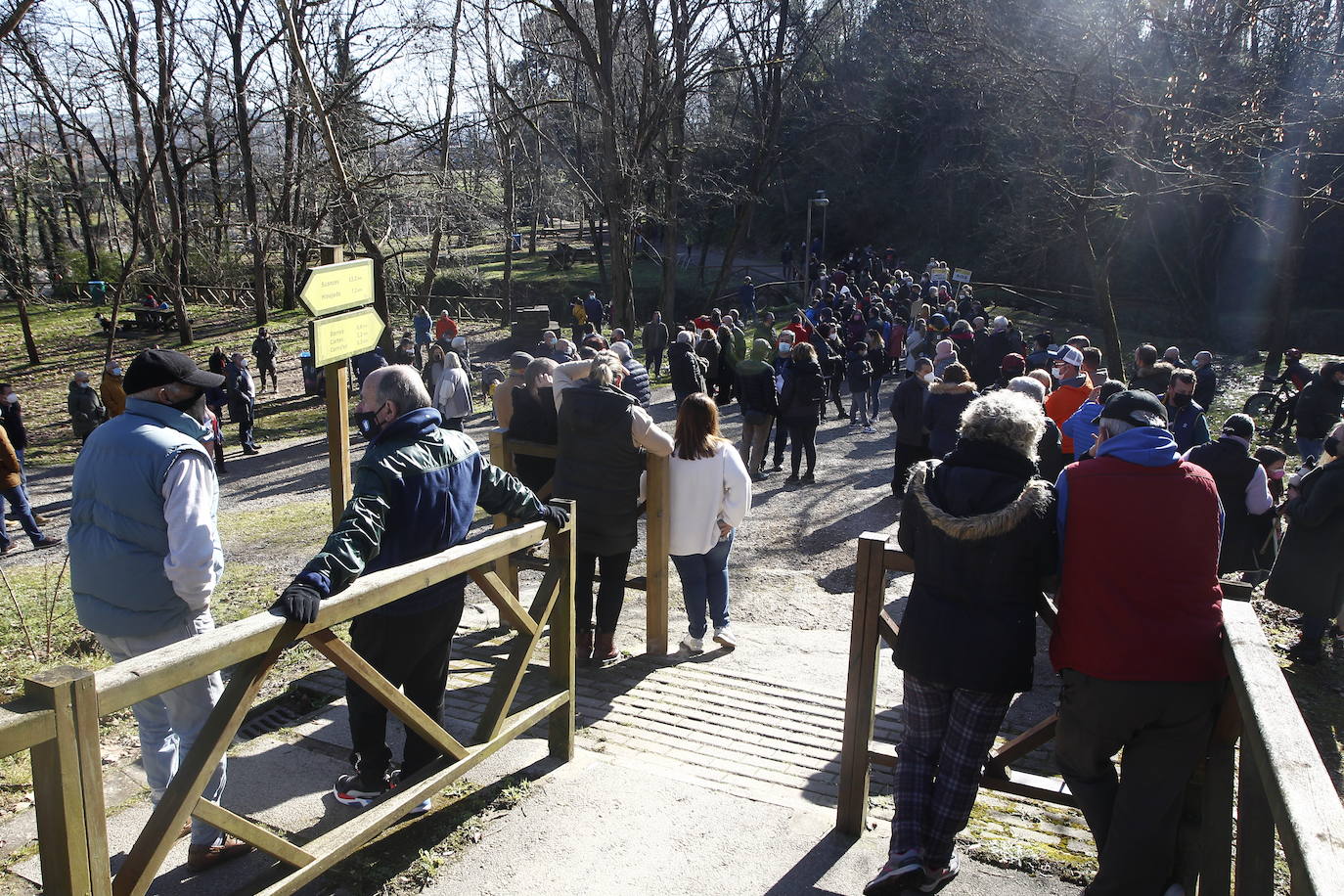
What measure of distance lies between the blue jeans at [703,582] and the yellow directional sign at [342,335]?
2.19 m

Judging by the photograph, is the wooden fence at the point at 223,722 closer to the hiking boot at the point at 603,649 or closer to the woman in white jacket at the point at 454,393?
the hiking boot at the point at 603,649

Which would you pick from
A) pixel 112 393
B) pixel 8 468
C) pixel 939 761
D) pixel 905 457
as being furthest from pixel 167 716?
pixel 112 393

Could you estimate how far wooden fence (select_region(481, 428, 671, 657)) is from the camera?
549 centimetres

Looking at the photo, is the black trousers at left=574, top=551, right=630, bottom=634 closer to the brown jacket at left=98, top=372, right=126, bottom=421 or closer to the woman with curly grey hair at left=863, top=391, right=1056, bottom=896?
the woman with curly grey hair at left=863, top=391, right=1056, bottom=896

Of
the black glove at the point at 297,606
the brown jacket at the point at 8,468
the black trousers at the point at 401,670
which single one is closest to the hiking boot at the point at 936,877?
the black trousers at the point at 401,670

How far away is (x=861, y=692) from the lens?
3539 mm

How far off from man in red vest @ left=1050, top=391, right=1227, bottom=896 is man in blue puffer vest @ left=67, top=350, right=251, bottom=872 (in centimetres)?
288

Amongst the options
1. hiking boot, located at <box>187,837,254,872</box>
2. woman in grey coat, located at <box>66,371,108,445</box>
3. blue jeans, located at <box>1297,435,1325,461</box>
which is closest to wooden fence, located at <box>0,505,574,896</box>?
hiking boot, located at <box>187,837,254,872</box>

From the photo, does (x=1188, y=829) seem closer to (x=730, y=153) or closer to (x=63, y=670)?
(x=63, y=670)

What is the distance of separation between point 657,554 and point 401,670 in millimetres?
2251

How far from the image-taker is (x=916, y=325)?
60.3 ft

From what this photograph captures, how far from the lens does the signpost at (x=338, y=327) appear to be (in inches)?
191

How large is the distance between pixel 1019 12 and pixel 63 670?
27.8 meters

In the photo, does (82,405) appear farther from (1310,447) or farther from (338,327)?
(1310,447)
